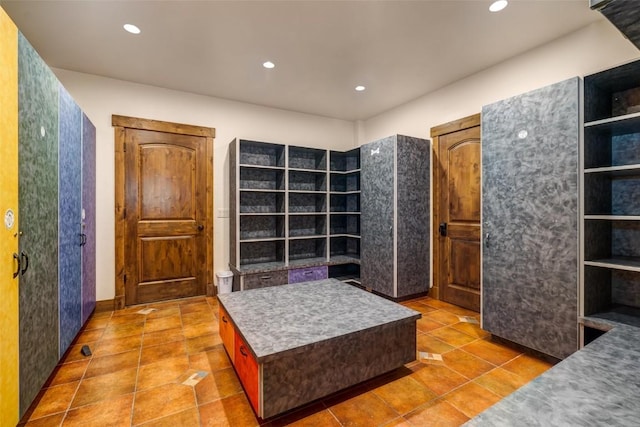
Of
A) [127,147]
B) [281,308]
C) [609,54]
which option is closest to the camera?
[281,308]

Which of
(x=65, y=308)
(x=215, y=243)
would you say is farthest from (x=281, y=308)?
(x=215, y=243)

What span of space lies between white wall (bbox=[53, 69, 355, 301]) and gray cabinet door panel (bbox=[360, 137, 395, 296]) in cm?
134

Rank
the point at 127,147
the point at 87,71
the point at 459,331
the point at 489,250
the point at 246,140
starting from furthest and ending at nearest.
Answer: the point at 246,140
the point at 127,147
the point at 87,71
the point at 459,331
the point at 489,250

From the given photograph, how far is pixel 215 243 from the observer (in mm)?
4117

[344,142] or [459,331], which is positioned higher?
[344,142]

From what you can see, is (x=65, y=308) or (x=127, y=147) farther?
(x=127, y=147)

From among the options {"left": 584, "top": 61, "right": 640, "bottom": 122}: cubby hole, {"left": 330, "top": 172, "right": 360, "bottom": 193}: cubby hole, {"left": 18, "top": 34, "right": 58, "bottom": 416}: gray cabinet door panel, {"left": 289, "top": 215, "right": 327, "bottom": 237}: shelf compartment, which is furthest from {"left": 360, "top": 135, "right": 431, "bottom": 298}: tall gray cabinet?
{"left": 18, "top": 34, "right": 58, "bottom": 416}: gray cabinet door panel

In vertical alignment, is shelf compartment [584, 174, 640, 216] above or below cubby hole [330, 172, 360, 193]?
below

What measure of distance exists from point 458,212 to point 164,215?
12.3ft

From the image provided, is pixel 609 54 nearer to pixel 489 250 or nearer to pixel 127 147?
pixel 489 250

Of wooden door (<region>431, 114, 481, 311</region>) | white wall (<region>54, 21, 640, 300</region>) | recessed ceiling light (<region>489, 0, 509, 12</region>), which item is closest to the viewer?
recessed ceiling light (<region>489, 0, 509, 12</region>)

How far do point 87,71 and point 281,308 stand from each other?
3.50m

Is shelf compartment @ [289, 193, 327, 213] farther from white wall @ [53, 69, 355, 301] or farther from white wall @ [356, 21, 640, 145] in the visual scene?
white wall @ [356, 21, 640, 145]

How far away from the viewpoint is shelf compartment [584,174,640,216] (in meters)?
2.09
